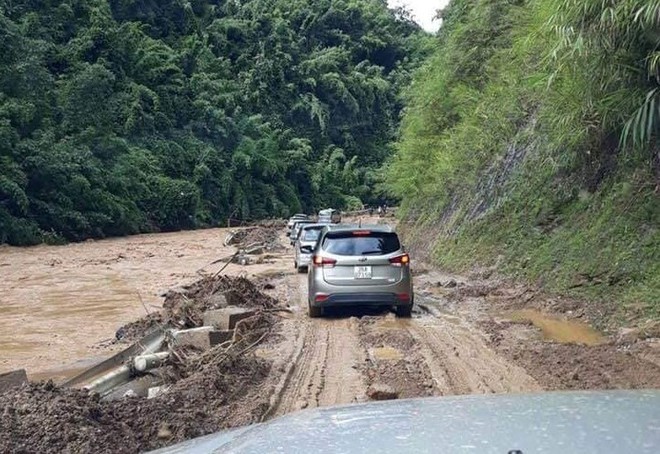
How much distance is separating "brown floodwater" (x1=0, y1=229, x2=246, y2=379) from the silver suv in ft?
11.6

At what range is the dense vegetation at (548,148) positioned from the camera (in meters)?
10.5

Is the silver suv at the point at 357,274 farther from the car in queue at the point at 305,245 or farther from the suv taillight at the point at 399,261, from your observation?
the car in queue at the point at 305,245

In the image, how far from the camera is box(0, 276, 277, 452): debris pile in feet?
19.9

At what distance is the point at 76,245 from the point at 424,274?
29.1m

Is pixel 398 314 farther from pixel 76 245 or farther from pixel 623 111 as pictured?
pixel 76 245

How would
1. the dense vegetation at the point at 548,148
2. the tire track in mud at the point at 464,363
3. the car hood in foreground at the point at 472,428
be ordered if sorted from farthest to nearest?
the dense vegetation at the point at 548,148 → the tire track in mud at the point at 464,363 → the car hood in foreground at the point at 472,428

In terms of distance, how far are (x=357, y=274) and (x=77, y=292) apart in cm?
1188

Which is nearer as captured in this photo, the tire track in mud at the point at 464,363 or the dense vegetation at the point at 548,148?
the tire track in mud at the point at 464,363

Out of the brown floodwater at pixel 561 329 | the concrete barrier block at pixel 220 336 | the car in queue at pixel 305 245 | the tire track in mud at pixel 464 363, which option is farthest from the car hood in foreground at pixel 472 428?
the car in queue at pixel 305 245

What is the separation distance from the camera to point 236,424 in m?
6.71

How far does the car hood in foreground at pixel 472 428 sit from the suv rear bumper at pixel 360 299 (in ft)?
31.2

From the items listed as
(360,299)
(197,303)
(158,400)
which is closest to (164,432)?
(158,400)

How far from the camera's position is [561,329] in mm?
11648

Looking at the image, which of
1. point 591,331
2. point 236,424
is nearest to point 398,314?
point 591,331
